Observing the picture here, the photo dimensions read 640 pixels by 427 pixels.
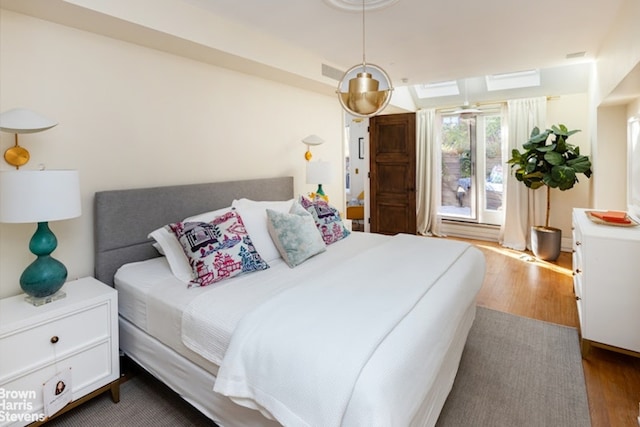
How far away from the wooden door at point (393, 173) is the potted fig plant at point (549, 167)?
1528mm

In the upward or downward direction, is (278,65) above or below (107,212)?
above

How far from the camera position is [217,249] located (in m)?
2.23

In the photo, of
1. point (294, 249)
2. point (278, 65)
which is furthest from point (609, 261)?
point (278, 65)

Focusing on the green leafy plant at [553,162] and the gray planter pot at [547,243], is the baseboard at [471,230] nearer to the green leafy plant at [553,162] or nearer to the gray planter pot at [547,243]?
the gray planter pot at [547,243]

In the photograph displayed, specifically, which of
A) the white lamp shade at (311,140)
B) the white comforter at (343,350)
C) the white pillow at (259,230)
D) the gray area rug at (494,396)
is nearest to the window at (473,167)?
the white lamp shade at (311,140)

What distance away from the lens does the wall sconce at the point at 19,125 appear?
6.31 feet

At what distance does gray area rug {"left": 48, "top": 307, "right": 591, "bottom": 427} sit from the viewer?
1.92 meters

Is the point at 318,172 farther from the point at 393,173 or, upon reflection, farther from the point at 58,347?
the point at 58,347

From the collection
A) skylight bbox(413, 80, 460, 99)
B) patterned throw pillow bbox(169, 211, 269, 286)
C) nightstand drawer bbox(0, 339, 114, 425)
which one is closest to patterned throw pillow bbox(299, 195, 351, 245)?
patterned throw pillow bbox(169, 211, 269, 286)

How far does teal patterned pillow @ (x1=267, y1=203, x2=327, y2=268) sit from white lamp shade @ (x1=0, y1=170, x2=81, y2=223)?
1.33 m

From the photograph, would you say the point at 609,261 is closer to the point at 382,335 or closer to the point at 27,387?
the point at 382,335

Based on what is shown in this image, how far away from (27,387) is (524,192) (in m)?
6.01

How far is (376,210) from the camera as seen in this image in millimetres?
6066

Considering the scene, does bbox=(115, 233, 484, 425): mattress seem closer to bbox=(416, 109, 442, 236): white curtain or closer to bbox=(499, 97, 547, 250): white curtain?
bbox=(499, 97, 547, 250): white curtain
